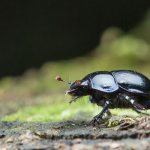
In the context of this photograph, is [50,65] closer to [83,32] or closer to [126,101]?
[83,32]

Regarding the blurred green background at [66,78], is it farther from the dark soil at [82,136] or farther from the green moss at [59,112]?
the dark soil at [82,136]

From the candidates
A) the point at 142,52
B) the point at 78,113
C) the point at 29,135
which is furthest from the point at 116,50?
the point at 29,135

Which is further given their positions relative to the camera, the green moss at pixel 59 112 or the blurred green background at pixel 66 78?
the blurred green background at pixel 66 78

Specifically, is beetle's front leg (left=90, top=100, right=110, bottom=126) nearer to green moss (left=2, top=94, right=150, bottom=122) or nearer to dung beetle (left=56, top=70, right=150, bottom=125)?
dung beetle (left=56, top=70, right=150, bottom=125)

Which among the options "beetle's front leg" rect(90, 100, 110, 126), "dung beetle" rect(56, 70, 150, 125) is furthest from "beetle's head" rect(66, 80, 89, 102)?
"beetle's front leg" rect(90, 100, 110, 126)

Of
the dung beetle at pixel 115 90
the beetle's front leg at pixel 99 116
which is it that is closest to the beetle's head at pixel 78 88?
the dung beetle at pixel 115 90
